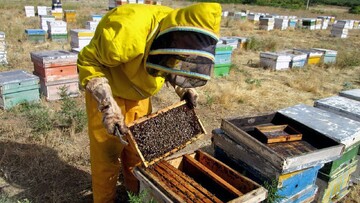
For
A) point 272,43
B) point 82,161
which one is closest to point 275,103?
point 82,161

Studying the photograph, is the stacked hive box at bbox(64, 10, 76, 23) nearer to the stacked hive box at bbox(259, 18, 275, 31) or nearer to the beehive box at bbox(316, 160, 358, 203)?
the stacked hive box at bbox(259, 18, 275, 31)

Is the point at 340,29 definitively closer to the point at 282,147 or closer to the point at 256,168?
the point at 282,147

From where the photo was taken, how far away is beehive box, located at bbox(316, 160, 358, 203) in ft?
9.18

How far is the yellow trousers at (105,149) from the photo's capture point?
2504 mm

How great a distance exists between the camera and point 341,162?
9.23 ft

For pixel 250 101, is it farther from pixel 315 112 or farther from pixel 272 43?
pixel 272 43

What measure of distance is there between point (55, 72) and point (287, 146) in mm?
4304

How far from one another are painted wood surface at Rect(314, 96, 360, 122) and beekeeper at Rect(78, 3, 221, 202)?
1.61 meters

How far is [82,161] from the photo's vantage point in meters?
3.75

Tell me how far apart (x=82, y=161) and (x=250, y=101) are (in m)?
3.79

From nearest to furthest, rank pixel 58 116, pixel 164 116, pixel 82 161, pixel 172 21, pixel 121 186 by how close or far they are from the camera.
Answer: pixel 172 21 → pixel 164 116 → pixel 121 186 → pixel 82 161 → pixel 58 116

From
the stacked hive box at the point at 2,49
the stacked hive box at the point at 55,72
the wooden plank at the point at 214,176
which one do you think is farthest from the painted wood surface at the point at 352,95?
the stacked hive box at the point at 2,49

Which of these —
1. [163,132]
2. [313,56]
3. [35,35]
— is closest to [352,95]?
[163,132]

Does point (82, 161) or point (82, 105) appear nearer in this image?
point (82, 161)
